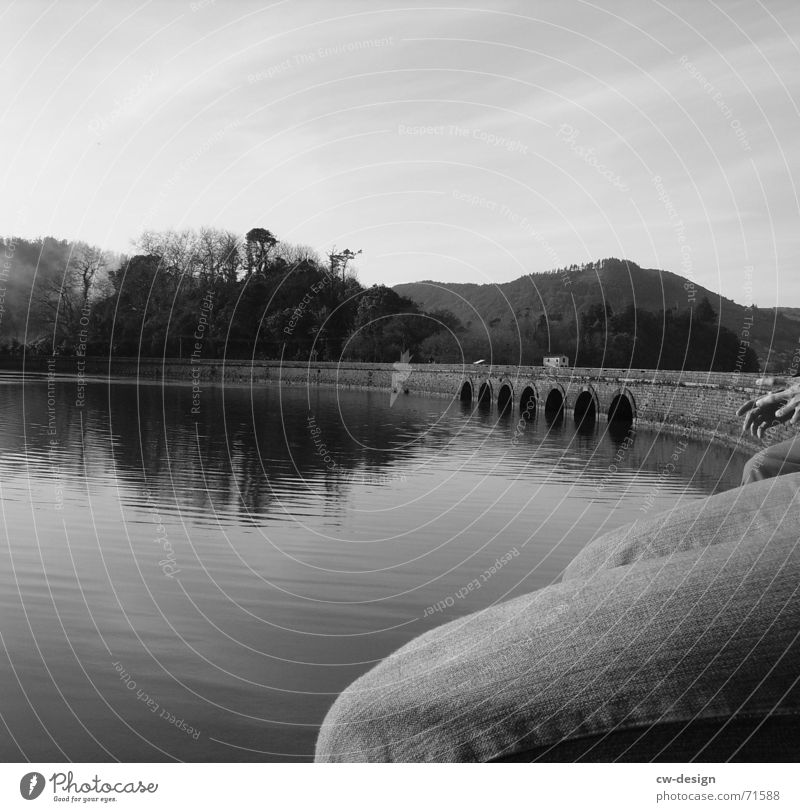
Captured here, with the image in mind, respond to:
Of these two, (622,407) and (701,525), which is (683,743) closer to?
(701,525)

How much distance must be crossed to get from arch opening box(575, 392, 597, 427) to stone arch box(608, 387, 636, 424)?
3.32ft

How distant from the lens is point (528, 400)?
61.8 m

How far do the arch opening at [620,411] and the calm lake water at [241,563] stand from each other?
18.9m

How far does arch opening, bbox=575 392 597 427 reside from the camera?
164ft

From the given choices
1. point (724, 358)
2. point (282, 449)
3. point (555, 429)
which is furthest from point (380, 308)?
point (282, 449)

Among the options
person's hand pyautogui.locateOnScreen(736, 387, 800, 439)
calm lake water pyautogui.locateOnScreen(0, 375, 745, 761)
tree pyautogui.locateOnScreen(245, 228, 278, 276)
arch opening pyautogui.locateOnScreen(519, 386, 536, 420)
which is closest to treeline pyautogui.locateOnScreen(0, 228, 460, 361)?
tree pyautogui.locateOnScreen(245, 228, 278, 276)

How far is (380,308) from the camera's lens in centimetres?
8612

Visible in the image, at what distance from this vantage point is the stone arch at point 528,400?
5775 cm

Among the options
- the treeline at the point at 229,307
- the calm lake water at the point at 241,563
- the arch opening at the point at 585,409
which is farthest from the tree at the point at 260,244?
the calm lake water at the point at 241,563

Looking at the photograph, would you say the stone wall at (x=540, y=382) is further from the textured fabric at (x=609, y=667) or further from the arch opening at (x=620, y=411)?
the textured fabric at (x=609, y=667)
